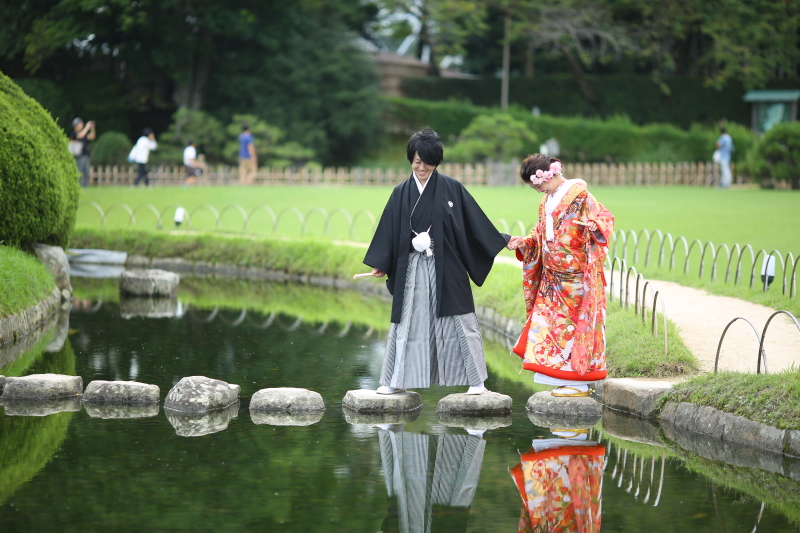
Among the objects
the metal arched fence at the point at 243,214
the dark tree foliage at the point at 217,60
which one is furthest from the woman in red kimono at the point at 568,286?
the dark tree foliage at the point at 217,60

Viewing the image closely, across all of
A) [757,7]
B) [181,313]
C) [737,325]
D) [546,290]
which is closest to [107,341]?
[181,313]

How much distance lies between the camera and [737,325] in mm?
9242

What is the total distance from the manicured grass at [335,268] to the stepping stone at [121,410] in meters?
3.39

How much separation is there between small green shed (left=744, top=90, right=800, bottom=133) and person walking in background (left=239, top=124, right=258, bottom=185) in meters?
19.0

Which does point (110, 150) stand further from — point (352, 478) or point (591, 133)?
point (352, 478)

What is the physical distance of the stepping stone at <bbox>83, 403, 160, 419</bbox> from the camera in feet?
22.5

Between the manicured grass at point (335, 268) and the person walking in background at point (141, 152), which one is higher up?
the person walking in background at point (141, 152)

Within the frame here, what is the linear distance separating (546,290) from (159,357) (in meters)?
3.99

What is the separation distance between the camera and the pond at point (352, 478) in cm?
481

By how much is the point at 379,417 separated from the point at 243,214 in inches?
526

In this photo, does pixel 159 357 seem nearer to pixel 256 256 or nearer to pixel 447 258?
pixel 447 258

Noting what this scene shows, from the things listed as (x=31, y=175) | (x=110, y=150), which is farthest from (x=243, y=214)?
(x=110, y=150)

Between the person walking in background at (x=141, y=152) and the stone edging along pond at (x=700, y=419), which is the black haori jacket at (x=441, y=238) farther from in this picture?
the person walking in background at (x=141, y=152)

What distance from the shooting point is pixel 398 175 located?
28766mm
